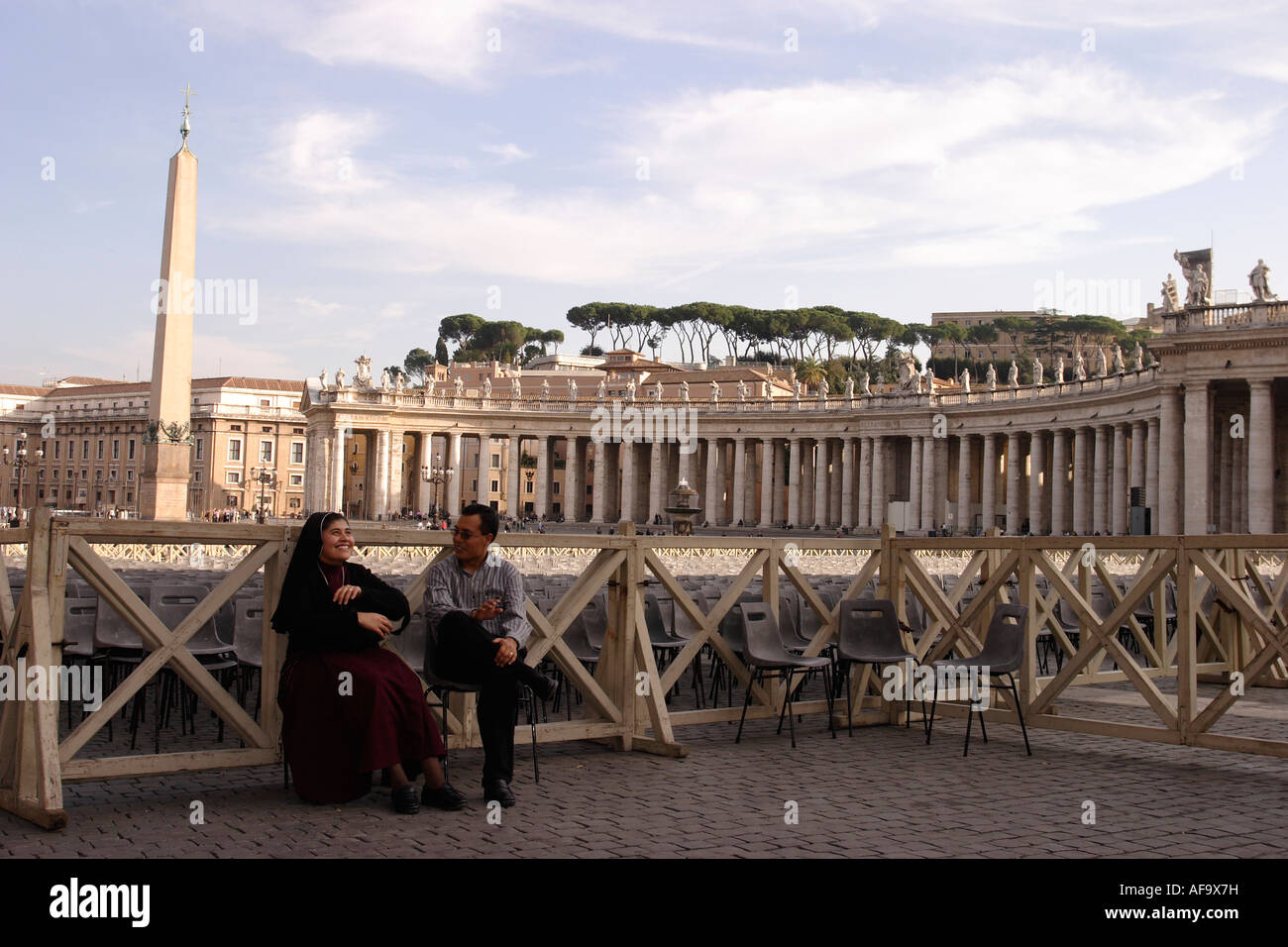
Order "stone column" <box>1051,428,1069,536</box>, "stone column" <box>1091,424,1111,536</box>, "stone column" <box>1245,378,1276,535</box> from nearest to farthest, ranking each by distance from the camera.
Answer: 1. "stone column" <box>1245,378,1276,535</box>
2. "stone column" <box>1091,424,1111,536</box>
3. "stone column" <box>1051,428,1069,536</box>

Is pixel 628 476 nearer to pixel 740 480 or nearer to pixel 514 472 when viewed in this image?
pixel 740 480

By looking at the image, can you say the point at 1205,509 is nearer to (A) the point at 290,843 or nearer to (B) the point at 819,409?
(B) the point at 819,409

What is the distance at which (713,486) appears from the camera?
270 feet

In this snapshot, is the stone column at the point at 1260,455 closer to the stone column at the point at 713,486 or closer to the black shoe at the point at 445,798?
the black shoe at the point at 445,798

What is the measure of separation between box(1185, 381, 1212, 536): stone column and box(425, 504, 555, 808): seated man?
128 ft

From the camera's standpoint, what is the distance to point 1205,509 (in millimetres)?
42281

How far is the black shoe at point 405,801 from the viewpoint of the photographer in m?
7.57

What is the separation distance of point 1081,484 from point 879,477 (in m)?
16.1

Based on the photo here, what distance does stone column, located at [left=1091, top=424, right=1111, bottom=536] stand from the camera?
5572 centimetres

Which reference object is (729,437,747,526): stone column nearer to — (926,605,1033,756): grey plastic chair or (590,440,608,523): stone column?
(590,440,608,523): stone column

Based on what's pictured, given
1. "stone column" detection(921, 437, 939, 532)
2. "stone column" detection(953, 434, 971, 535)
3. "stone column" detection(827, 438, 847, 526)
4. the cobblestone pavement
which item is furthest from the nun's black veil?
"stone column" detection(827, 438, 847, 526)

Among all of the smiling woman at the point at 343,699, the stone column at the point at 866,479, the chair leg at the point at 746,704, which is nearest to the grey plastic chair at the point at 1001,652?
the chair leg at the point at 746,704
